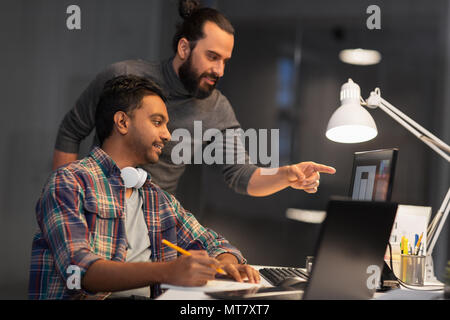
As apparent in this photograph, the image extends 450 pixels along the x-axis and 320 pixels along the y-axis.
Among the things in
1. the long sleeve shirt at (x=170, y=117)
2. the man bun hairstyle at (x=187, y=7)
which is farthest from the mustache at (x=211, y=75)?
the man bun hairstyle at (x=187, y=7)

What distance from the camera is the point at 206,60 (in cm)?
188

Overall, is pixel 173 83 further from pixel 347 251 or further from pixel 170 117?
pixel 347 251

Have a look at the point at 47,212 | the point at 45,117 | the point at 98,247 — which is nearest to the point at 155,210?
the point at 98,247

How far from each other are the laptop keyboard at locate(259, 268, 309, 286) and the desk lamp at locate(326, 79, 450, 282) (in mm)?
435

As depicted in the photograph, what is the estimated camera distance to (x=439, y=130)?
108 inches

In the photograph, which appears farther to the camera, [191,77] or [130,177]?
[191,77]

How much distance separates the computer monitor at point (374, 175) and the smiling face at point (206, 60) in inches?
30.6

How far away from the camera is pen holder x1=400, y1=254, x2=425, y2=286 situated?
129cm

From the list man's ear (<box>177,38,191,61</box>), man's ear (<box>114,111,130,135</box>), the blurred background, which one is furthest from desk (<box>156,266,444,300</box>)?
the blurred background

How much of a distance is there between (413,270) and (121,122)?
90 centimetres

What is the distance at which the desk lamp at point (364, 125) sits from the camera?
53.8 inches

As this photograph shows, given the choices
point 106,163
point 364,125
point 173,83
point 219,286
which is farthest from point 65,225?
point 173,83

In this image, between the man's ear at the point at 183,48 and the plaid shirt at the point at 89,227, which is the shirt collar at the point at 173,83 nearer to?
the man's ear at the point at 183,48
